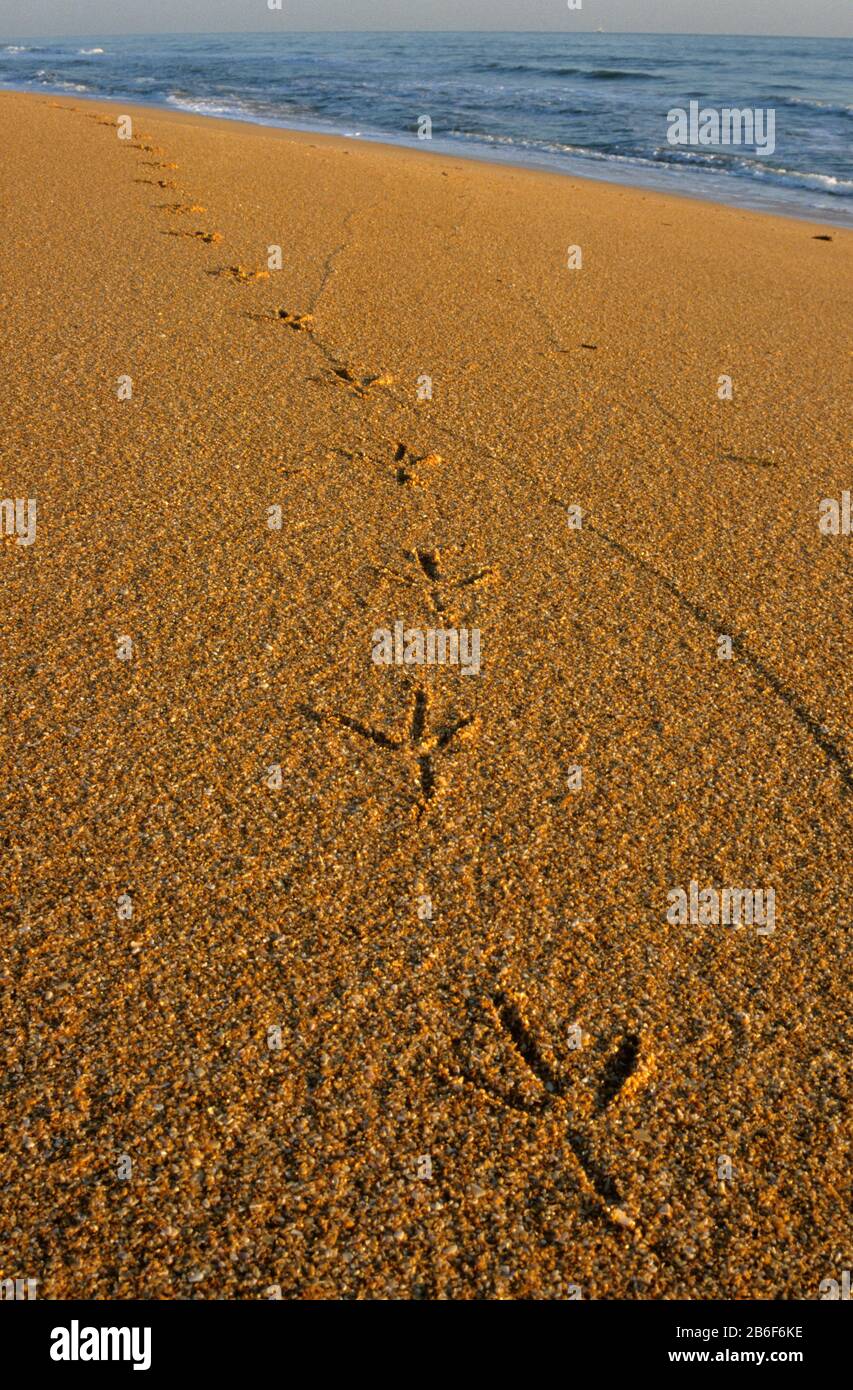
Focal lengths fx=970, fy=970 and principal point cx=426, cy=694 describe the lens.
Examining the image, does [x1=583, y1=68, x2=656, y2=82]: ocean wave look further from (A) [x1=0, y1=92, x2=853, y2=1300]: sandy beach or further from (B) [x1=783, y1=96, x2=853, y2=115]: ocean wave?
(A) [x1=0, y1=92, x2=853, y2=1300]: sandy beach

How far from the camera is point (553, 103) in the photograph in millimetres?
17359

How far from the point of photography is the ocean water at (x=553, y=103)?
460 inches

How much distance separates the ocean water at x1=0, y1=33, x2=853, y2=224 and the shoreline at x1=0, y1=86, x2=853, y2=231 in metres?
0.05

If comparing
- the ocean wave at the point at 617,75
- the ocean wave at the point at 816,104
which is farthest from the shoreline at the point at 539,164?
the ocean wave at the point at 617,75

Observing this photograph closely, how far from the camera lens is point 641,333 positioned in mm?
4883

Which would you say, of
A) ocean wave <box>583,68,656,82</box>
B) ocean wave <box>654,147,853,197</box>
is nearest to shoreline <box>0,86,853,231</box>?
ocean wave <box>654,147,853,197</box>

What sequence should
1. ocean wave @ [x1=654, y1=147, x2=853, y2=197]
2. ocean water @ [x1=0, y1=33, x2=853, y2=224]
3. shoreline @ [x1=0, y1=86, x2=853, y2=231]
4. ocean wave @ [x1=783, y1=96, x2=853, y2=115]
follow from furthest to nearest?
ocean wave @ [x1=783, y1=96, x2=853, y2=115] → ocean water @ [x1=0, y1=33, x2=853, y2=224] → ocean wave @ [x1=654, y1=147, x2=853, y2=197] → shoreline @ [x1=0, y1=86, x2=853, y2=231]

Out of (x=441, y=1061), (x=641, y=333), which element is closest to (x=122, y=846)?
(x=441, y=1061)

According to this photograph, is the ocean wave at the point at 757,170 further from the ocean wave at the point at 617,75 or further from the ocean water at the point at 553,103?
the ocean wave at the point at 617,75

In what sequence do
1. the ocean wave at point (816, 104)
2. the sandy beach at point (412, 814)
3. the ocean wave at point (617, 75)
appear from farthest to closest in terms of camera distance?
the ocean wave at point (617, 75) → the ocean wave at point (816, 104) → the sandy beach at point (412, 814)

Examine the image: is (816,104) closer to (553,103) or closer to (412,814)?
(553,103)

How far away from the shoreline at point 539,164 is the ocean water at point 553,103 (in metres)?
0.05

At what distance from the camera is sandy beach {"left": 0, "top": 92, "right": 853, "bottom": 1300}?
4.61ft
